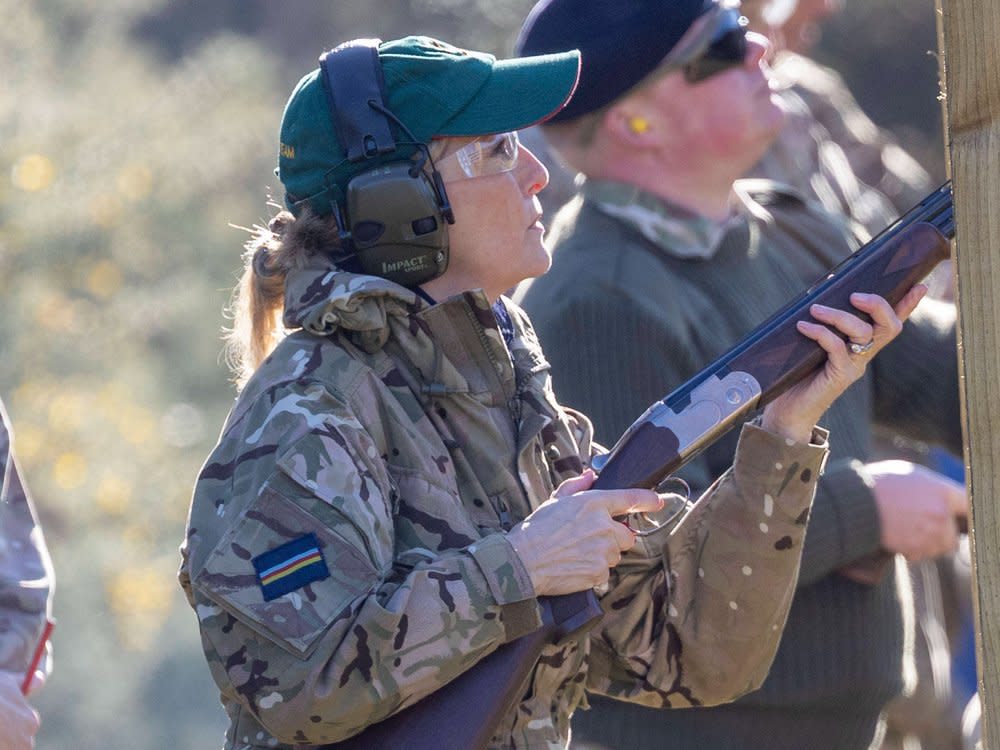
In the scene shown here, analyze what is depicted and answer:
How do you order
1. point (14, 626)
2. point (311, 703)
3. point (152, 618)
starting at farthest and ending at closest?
point (152, 618) < point (14, 626) < point (311, 703)

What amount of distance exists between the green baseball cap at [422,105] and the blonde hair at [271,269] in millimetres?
43

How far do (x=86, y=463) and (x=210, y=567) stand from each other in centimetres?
735

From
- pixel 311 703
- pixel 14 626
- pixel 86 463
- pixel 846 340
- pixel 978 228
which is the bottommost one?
pixel 86 463

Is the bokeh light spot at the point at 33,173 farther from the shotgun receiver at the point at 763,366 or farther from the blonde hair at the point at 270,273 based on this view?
the shotgun receiver at the point at 763,366

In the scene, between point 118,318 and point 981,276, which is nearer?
point 981,276

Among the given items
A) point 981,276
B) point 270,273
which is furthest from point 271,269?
point 981,276

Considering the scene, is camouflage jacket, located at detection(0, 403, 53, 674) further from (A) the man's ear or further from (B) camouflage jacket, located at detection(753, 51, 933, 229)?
(B) camouflage jacket, located at detection(753, 51, 933, 229)

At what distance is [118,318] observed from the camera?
1019 cm

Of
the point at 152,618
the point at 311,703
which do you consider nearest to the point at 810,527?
the point at 311,703

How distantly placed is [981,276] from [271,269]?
1362mm

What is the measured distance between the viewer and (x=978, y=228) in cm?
197

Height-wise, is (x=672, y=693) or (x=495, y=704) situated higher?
(x=495, y=704)

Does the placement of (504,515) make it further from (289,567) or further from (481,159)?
(481,159)

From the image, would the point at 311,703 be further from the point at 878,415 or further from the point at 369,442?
the point at 878,415
